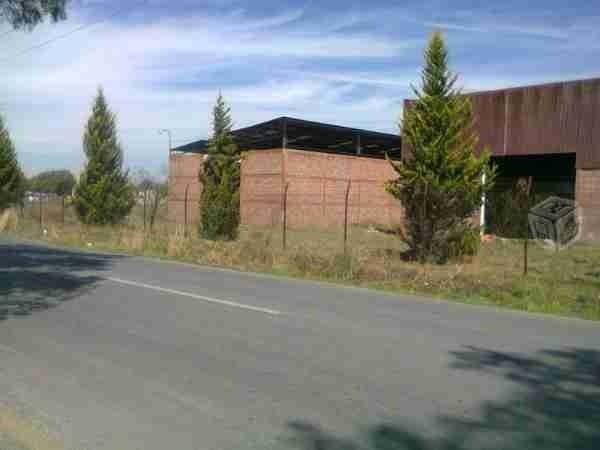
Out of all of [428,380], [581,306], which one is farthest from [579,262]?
[428,380]

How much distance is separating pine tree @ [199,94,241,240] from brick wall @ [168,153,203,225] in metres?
21.1

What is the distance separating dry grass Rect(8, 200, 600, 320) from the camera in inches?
511

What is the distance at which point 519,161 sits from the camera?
33.7 metres

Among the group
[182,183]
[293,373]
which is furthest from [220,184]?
[182,183]

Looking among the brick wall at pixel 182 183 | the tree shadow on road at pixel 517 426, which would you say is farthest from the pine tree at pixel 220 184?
the brick wall at pixel 182 183

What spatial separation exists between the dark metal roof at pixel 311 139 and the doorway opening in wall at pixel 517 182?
22.4 ft

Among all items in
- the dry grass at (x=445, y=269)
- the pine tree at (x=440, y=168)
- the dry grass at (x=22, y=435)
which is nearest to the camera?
the dry grass at (x=22, y=435)

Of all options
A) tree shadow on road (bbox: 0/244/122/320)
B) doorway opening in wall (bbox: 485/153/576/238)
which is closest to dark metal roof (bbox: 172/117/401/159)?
doorway opening in wall (bbox: 485/153/576/238)

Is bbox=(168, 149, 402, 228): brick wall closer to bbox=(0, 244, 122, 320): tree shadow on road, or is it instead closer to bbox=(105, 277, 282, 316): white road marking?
bbox=(0, 244, 122, 320): tree shadow on road

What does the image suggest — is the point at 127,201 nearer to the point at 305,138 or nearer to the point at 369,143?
the point at 305,138

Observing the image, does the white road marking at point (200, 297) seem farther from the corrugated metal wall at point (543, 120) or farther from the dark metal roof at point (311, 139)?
the dark metal roof at point (311, 139)

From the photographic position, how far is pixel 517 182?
26.2 m

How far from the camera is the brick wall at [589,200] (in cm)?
2588

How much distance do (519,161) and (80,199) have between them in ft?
66.5
